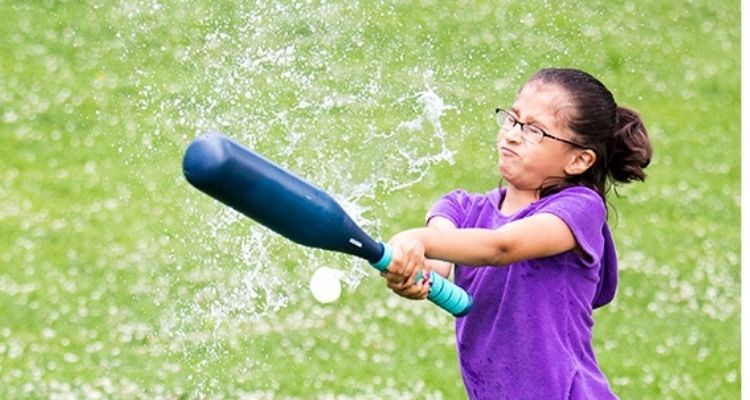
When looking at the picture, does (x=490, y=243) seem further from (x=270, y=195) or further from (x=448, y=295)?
(x=270, y=195)

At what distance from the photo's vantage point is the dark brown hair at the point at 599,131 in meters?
4.39

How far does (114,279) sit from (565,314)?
168 inches

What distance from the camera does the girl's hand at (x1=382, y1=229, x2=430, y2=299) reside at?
13.1 ft

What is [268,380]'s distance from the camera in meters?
6.96

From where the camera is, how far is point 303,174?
7352 millimetres

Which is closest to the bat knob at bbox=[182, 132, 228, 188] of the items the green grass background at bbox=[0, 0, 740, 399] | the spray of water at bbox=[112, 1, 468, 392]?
the green grass background at bbox=[0, 0, 740, 399]

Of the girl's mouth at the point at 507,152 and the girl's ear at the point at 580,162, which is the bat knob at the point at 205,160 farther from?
the girl's ear at the point at 580,162

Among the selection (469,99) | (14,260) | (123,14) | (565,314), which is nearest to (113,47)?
(123,14)

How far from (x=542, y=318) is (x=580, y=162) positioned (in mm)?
460

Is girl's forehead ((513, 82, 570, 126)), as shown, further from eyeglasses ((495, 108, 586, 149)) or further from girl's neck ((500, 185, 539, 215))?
girl's neck ((500, 185, 539, 215))

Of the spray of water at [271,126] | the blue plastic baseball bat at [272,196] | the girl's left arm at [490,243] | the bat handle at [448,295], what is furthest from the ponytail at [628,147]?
the spray of water at [271,126]

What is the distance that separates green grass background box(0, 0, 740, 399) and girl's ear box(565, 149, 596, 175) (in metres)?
0.49

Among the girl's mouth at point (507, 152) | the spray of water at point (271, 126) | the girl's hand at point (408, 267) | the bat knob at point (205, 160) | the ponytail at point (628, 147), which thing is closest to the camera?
the bat knob at point (205, 160)

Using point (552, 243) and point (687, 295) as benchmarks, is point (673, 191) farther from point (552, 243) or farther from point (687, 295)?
point (552, 243)
